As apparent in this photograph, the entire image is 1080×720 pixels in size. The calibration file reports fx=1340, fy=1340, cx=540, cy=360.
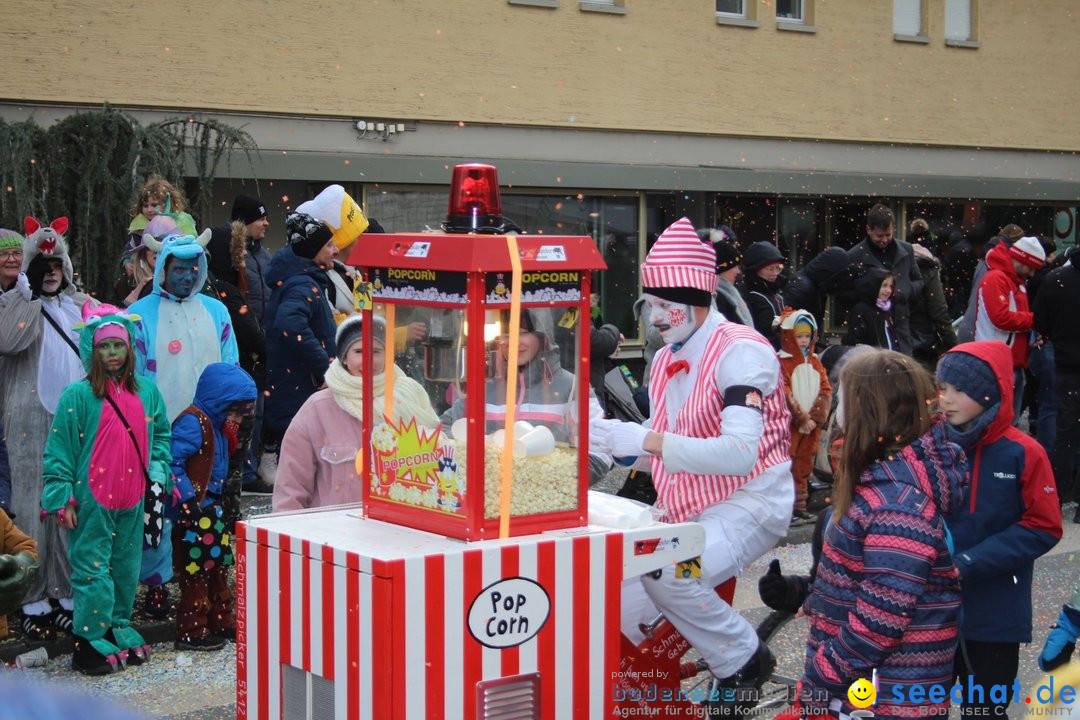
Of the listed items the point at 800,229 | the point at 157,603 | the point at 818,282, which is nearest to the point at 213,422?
the point at 157,603

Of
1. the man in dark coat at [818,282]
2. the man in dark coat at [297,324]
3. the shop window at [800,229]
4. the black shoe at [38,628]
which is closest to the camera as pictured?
the black shoe at [38,628]

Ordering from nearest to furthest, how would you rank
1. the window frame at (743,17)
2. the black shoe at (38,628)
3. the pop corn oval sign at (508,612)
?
the pop corn oval sign at (508,612)
the black shoe at (38,628)
the window frame at (743,17)

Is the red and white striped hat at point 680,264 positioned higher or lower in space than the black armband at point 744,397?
higher

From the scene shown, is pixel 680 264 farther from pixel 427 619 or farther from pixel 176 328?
pixel 176 328

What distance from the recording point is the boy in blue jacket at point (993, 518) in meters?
4.25

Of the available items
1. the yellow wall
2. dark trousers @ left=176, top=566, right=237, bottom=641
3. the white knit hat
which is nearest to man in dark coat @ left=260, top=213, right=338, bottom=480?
dark trousers @ left=176, top=566, right=237, bottom=641

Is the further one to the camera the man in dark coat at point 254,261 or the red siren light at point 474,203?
the man in dark coat at point 254,261

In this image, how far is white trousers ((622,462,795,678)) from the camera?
15.3 ft

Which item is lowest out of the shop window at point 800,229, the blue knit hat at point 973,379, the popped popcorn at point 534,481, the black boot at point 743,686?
the black boot at point 743,686

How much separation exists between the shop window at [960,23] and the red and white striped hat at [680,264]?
17260 mm

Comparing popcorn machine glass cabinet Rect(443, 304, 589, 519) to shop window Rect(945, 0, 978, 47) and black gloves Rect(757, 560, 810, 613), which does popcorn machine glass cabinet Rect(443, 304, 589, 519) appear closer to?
black gloves Rect(757, 560, 810, 613)

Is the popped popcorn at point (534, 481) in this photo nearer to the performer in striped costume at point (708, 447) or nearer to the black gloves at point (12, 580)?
the performer in striped costume at point (708, 447)

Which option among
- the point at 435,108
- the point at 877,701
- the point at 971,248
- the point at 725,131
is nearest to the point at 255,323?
the point at 877,701

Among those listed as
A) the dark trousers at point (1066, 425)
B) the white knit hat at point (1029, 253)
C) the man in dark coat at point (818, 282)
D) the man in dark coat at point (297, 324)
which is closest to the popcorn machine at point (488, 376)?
the man in dark coat at point (297, 324)
